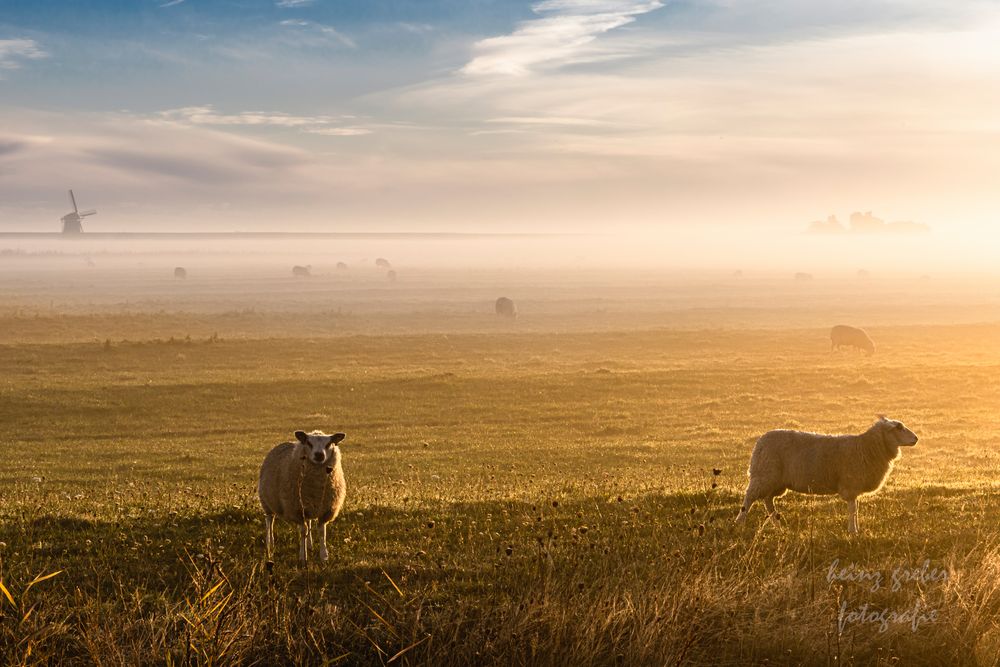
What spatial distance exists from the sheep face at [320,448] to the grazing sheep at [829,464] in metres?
6.14

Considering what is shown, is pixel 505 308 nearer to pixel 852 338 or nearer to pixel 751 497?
pixel 852 338

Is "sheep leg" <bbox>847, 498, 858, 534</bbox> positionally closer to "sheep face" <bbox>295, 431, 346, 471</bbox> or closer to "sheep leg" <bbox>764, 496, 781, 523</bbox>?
"sheep leg" <bbox>764, 496, 781, 523</bbox>

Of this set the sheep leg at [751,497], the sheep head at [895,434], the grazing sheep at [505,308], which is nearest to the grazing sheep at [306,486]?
the sheep leg at [751,497]

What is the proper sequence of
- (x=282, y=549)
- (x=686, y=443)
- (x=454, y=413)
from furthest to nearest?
(x=454, y=413)
(x=686, y=443)
(x=282, y=549)

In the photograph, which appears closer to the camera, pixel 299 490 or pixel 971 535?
pixel 299 490

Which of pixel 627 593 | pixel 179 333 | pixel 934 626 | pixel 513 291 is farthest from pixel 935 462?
pixel 513 291

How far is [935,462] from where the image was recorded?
28.2 metres

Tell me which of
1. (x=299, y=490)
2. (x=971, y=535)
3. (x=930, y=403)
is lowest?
(x=930, y=403)

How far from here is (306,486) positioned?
11156 mm

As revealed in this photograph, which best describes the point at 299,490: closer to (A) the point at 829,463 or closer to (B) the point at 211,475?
(A) the point at 829,463

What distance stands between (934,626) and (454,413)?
106 feet

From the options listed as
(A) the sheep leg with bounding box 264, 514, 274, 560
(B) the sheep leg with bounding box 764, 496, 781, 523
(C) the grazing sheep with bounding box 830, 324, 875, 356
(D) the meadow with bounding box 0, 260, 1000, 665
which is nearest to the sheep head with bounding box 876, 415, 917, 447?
(D) the meadow with bounding box 0, 260, 1000, 665

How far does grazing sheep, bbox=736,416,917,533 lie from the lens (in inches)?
Result: 518

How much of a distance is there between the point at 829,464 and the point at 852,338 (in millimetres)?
57470
